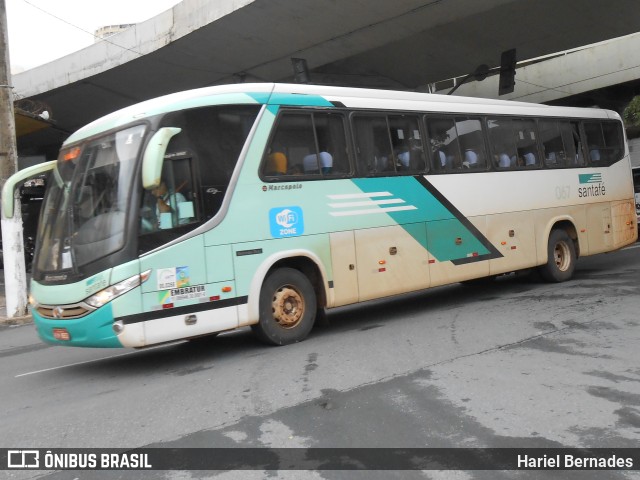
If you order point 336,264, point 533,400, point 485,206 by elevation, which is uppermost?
point 485,206

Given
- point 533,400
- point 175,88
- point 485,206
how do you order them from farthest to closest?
point 175,88, point 485,206, point 533,400

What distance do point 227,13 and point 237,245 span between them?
39.1 ft

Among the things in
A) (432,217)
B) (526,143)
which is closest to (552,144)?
(526,143)

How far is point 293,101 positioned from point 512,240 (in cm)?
526

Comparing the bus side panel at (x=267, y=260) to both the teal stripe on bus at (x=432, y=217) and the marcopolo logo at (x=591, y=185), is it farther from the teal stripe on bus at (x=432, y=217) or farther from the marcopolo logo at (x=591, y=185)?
the marcopolo logo at (x=591, y=185)

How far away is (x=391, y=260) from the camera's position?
30.1 feet

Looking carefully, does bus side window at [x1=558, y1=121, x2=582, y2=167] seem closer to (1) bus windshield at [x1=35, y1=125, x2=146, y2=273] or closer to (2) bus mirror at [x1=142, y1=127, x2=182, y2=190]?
(2) bus mirror at [x1=142, y1=127, x2=182, y2=190]

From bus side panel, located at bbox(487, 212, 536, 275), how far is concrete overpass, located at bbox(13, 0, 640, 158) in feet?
27.8

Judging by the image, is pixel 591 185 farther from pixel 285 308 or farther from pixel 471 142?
pixel 285 308

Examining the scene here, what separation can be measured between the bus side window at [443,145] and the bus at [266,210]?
1.0 inches

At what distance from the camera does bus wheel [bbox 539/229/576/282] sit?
12164mm

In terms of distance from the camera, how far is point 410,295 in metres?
12.6

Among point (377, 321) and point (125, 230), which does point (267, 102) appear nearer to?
point (125, 230)

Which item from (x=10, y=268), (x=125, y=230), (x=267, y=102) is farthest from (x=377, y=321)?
(x=10, y=268)
